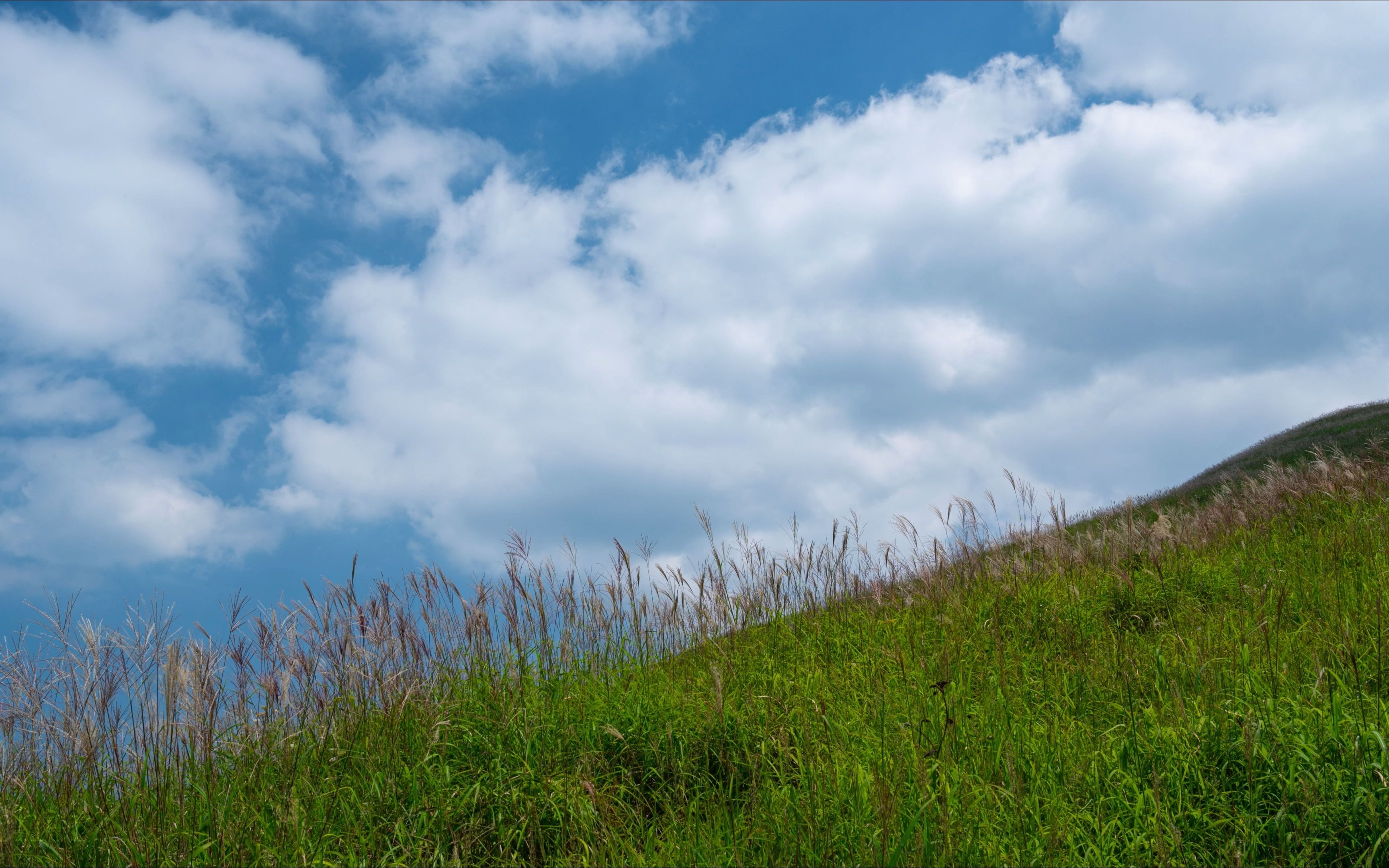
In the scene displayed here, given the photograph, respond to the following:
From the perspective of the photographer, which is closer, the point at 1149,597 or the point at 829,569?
the point at 1149,597

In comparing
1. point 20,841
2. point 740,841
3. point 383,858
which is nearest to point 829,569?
point 740,841

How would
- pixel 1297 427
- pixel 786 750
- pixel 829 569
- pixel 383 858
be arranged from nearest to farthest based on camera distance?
1. pixel 383 858
2. pixel 786 750
3. pixel 829 569
4. pixel 1297 427

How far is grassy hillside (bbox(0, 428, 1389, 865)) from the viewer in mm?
2846

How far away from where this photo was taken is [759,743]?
360 cm

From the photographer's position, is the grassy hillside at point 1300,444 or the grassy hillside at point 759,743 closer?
the grassy hillside at point 759,743

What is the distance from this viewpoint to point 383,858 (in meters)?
2.94

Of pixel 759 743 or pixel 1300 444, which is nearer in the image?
pixel 759 743

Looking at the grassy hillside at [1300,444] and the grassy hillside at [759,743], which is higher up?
the grassy hillside at [1300,444]

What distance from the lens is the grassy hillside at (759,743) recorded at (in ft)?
9.34

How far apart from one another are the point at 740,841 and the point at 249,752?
2.59m

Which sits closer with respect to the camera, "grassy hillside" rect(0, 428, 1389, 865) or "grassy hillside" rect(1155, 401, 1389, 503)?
"grassy hillside" rect(0, 428, 1389, 865)

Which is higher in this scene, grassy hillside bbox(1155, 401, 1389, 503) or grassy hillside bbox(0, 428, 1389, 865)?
grassy hillside bbox(1155, 401, 1389, 503)

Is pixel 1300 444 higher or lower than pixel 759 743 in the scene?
higher

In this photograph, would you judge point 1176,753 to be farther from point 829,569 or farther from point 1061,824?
point 829,569
